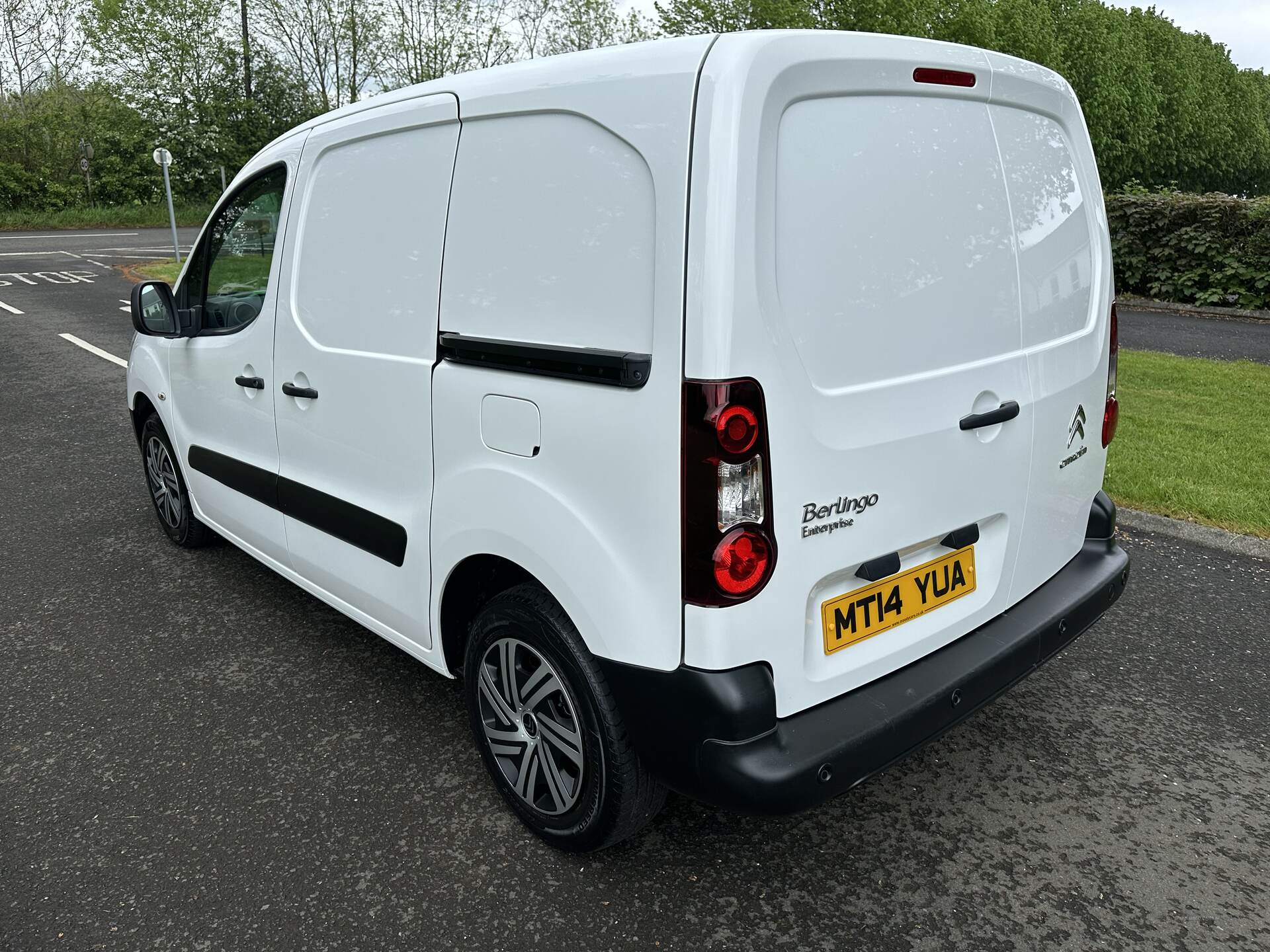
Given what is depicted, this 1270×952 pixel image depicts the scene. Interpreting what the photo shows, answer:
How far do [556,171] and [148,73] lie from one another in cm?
4020

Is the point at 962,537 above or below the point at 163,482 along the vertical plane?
above

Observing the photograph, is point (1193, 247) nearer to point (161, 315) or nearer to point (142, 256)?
point (161, 315)

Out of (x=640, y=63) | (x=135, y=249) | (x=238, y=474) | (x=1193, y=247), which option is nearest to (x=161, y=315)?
(x=238, y=474)

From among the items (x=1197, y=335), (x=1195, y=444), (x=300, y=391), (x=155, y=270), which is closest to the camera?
(x=300, y=391)

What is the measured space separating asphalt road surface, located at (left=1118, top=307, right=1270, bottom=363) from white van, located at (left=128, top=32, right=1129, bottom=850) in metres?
8.59

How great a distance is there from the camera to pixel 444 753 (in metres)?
2.89

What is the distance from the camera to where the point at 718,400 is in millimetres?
1798

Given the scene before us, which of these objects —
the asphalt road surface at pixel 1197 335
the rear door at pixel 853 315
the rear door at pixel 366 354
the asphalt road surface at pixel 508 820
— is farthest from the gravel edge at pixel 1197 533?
the asphalt road surface at pixel 1197 335

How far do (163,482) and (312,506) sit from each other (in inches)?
76.1

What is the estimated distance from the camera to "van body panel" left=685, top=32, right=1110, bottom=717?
180 cm

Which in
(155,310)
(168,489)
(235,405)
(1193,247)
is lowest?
(168,489)

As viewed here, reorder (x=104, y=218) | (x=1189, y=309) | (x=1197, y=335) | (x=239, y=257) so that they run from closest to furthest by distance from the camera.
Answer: (x=239, y=257) < (x=1197, y=335) < (x=1189, y=309) < (x=104, y=218)

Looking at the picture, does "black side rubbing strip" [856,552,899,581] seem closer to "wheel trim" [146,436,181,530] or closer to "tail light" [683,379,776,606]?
"tail light" [683,379,776,606]

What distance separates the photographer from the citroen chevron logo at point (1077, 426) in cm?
261
